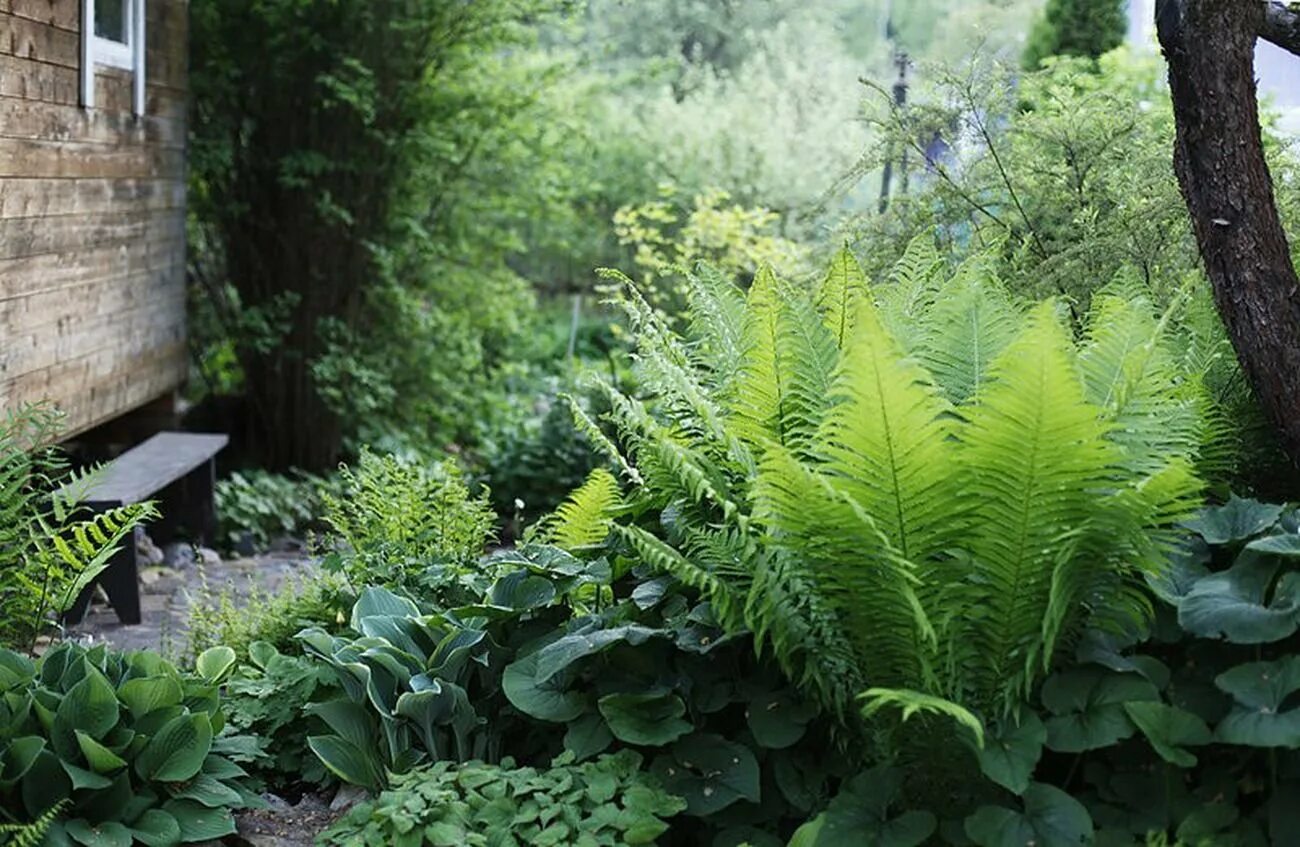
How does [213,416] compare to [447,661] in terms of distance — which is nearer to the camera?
[447,661]

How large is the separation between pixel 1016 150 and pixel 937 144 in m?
0.75

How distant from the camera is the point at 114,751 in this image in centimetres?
281

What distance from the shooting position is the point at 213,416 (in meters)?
A: 8.64

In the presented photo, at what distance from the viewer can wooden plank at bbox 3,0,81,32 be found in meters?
4.90

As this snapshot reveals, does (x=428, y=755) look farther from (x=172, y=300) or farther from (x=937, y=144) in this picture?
(x=172, y=300)

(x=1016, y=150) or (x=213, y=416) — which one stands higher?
(x=1016, y=150)

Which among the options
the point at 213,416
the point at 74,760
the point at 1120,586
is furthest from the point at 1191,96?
the point at 213,416

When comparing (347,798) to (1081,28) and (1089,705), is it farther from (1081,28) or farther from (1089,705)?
(1081,28)

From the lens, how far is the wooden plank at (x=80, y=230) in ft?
16.4

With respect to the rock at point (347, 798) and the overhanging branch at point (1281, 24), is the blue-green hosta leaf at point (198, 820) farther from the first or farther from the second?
the overhanging branch at point (1281, 24)

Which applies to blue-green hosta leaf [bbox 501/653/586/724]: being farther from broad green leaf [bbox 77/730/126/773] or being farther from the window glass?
the window glass

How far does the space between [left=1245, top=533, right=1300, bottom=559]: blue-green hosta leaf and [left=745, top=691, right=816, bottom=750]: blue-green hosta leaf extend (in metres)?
0.84

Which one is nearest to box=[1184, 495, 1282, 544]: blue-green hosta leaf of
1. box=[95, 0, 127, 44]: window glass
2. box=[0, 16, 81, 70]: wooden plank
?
box=[0, 16, 81, 70]: wooden plank

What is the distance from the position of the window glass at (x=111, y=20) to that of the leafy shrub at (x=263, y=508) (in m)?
2.27
